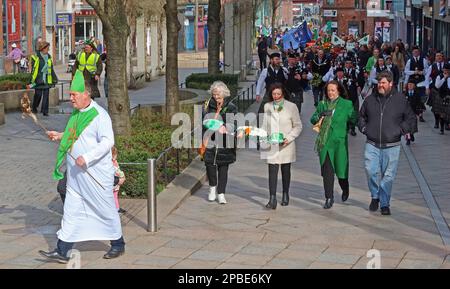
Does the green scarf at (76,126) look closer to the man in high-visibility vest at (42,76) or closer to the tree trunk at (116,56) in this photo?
the tree trunk at (116,56)

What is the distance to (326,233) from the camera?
1047 centimetres

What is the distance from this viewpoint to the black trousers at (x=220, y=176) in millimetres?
12250

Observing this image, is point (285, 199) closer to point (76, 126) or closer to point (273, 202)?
point (273, 202)

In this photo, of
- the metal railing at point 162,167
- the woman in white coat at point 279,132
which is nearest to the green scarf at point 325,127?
the woman in white coat at point 279,132

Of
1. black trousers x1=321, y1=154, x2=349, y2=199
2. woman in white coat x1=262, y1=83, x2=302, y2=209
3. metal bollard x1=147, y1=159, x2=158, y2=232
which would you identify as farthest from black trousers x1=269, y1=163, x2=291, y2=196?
metal bollard x1=147, y1=159, x2=158, y2=232

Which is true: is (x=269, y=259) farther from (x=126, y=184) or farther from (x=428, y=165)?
(x=428, y=165)

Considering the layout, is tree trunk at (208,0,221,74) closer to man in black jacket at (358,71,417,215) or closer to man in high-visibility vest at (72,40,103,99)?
man in high-visibility vest at (72,40,103,99)

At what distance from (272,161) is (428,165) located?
15.3 feet

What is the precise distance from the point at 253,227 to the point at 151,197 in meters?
1.26

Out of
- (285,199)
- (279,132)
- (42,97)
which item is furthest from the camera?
(42,97)

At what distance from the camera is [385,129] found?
11406 millimetres

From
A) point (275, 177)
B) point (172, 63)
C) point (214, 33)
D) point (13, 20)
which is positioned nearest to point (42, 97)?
point (172, 63)

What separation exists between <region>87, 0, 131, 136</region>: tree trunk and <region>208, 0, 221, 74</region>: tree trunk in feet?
37.4
